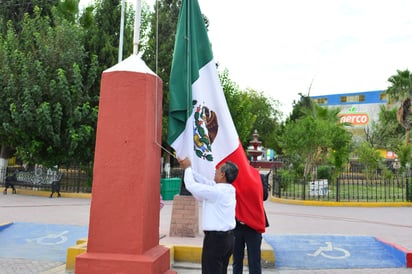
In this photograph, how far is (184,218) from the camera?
7.62 meters

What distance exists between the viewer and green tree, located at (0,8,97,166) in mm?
16391

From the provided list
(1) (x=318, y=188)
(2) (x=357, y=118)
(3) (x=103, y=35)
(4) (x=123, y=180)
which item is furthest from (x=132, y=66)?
(2) (x=357, y=118)

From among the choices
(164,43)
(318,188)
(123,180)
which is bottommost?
(318,188)

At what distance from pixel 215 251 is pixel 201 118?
5.52 ft

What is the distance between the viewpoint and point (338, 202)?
52.9 feet

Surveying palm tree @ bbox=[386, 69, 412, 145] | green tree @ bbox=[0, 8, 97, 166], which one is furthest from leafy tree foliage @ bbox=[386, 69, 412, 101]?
green tree @ bbox=[0, 8, 97, 166]

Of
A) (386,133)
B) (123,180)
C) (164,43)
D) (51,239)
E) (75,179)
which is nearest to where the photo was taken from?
(123,180)

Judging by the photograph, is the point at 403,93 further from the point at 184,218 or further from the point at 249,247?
the point at 249,247

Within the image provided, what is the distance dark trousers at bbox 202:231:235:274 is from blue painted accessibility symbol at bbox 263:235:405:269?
9.59ft

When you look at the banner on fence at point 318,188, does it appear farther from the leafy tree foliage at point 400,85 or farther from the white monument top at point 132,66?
the leafy tree foliage at point 400,85

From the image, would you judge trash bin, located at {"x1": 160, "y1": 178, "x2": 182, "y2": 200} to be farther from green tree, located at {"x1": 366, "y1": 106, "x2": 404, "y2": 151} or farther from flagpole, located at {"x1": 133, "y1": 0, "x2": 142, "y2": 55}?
green tree, located at {"x1": 366, "y1": 106, "x2": 404, "y2": 151}

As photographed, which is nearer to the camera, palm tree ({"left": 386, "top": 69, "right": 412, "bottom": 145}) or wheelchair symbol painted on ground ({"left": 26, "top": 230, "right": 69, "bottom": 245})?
wheelchair symbol painted on ground ({"left": 26, "top": 230, "right": 69, "bottom": 245})

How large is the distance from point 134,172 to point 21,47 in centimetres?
1706

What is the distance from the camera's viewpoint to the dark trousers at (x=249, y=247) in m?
4.74
